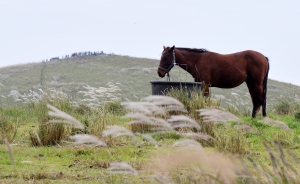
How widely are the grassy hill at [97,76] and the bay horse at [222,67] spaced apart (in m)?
21.6

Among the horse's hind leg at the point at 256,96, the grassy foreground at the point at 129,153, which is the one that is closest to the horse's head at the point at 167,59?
the horse's hind leg at the point at 256,96

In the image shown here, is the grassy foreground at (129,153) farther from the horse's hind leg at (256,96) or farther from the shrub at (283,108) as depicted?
the shrub at (283,108)

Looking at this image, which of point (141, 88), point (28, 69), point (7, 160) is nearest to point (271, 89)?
point (141, 88)

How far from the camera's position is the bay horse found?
10477 millimetres

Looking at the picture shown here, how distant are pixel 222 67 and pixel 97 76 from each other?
3056cm

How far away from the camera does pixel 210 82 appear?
10875 millimetres

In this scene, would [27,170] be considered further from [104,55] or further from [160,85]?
[104,55]

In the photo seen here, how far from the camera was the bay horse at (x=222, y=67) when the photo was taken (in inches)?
412

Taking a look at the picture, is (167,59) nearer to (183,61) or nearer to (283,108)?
(183,61)

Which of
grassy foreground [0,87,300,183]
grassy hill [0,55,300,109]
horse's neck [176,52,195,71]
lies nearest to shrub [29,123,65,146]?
grassy foreground [0,87,300,183]

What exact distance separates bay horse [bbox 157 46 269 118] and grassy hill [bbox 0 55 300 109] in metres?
21.6

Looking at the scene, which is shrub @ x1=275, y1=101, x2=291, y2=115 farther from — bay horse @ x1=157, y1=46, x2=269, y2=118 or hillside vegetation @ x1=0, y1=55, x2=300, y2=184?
hillside vegetation @ x1=0, y1=55, x2=300, y2=184

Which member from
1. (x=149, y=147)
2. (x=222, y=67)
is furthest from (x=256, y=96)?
(x=149, y=147)

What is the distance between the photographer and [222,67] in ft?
35.8
